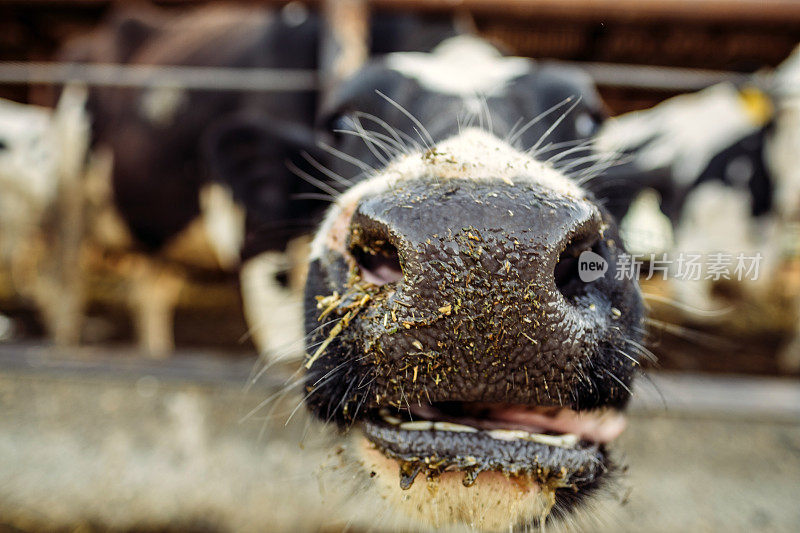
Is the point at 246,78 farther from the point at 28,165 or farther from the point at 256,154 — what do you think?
the point at 28,165

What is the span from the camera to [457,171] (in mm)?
896

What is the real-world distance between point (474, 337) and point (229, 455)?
1.47 m

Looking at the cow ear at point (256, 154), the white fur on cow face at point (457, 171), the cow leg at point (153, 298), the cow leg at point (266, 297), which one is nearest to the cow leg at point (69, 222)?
the cow leg at point (153, 298)

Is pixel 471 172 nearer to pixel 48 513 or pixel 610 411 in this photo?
pixel 610 411

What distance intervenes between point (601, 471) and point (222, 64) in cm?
298

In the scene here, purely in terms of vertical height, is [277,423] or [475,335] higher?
[475,335]

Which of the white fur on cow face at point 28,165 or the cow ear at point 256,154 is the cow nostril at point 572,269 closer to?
the cow ear at point 256,154

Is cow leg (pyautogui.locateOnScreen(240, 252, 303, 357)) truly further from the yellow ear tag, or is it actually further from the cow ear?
the yellow ear tag

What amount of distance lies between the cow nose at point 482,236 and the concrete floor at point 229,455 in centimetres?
105

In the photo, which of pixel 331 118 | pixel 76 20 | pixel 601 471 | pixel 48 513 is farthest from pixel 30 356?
pixel 76 20

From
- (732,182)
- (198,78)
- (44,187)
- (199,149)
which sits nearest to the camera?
(198,78)

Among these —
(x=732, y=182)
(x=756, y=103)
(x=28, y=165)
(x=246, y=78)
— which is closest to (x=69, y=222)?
(x=28, y=165)

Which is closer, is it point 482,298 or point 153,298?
point 482,298

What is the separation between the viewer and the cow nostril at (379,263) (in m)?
0.87
